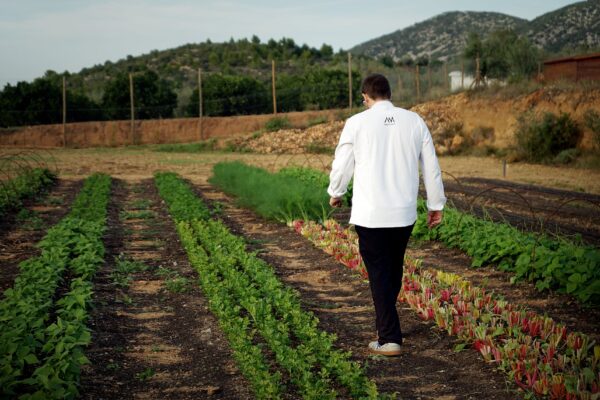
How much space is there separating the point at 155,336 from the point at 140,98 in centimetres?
3052

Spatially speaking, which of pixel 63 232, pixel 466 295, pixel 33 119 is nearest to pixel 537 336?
pixel 466 295

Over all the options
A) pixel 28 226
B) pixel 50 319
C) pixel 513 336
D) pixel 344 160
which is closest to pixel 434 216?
pixel 344 160

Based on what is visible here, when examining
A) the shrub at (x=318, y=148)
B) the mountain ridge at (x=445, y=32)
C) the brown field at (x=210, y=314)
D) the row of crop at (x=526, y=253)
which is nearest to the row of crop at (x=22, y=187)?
the brown field at (x=210, y=314)

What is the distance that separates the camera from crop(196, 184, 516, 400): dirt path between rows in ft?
14.8

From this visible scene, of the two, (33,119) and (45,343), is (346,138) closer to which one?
(45,343)

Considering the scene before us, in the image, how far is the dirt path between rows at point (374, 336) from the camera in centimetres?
452

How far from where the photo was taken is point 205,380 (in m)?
4.70

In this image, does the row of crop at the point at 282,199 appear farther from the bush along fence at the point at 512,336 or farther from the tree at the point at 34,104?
the tree at the point at 34,104

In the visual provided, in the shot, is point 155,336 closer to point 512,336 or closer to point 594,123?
point 512,336

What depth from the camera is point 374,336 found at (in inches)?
219

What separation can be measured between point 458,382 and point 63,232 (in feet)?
18.7

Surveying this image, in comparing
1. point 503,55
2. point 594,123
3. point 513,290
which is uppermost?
point 503,55

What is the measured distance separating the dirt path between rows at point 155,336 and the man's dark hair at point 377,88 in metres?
2.11

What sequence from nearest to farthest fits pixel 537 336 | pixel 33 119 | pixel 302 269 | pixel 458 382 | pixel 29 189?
pixel 458 382, pixel 537 336, pixel 302 269, pixel 29 189, pixel 33 119
